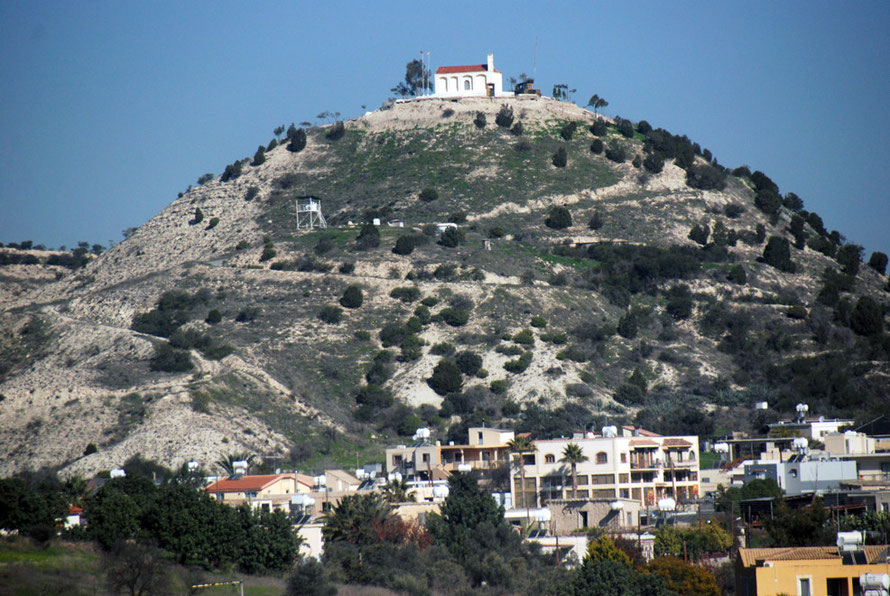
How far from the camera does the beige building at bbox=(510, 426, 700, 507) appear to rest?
6475 centimetres

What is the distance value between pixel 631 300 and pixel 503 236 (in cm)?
1392

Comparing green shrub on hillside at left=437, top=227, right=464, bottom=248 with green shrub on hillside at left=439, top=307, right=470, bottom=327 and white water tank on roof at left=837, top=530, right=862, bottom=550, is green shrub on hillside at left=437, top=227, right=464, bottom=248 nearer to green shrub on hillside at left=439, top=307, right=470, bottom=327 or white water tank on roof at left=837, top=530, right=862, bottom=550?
green shrub on hillside at left=439, top=307, right=470, bottom=327

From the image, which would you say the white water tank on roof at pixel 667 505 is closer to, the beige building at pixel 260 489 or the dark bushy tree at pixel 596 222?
the beige building at pixel 260 489

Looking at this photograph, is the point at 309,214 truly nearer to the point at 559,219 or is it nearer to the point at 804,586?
the point at 559,219

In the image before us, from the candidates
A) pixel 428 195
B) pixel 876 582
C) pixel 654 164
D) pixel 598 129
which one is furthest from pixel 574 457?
pixel 598 129

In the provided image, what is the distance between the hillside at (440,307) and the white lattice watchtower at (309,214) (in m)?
1.34

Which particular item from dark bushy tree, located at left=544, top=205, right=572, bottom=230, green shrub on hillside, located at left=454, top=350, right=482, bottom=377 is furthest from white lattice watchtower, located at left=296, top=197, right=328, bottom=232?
green shrub on hillside, located at left=454, top=350, right=482, bottom=377

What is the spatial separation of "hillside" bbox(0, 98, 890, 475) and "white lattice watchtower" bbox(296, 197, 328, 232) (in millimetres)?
1342

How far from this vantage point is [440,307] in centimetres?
9788

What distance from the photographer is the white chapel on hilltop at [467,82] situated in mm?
133750

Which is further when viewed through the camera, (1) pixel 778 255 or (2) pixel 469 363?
(1) pixel 778 255

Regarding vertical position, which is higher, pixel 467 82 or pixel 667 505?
pixel 467 82

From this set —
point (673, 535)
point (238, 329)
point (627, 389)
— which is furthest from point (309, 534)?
point (238, 329)

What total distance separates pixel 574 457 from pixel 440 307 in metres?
35.4
